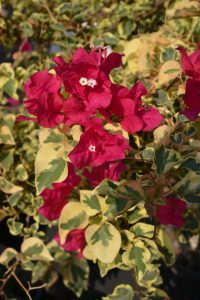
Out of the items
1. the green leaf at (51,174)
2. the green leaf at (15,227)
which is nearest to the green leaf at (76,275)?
the green leaf at (15,227)

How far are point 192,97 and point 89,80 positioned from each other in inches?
5.8

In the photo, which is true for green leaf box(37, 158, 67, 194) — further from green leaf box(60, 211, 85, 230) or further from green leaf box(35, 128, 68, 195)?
green leaf box(60, 211, 85, 230)

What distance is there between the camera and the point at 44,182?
2.05 feet

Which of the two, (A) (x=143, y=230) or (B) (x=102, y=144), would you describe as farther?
(A) (x=143, y=230)

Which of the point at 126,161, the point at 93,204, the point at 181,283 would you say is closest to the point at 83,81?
the point at 93,204

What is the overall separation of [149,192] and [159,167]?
2.9 inches

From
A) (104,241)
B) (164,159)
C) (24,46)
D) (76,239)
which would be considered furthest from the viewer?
(24,46)

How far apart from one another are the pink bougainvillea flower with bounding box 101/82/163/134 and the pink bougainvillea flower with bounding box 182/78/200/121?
2.4 inches

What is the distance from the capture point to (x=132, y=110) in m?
0.61

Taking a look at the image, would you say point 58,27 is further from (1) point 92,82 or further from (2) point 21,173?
(1) point 92,82

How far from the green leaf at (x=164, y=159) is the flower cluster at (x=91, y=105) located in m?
0.06

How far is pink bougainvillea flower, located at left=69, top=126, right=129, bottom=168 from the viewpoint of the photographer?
596 mm

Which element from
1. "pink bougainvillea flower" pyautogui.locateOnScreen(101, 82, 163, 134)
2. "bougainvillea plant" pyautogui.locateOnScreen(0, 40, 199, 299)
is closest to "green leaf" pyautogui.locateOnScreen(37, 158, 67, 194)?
"bougainvillea plant" pyautogui.locateOnScreen(0, 40, 199, 299)

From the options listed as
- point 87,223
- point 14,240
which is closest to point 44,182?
point 87,223
